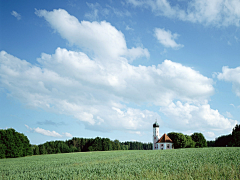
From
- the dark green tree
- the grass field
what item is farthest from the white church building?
the grass field

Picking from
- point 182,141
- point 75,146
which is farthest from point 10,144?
point 182,141

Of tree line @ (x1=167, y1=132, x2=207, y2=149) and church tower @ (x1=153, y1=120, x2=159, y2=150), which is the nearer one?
tree line @ (x1=167, y1=132, x2=207, y2=149)

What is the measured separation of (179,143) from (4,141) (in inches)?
3210

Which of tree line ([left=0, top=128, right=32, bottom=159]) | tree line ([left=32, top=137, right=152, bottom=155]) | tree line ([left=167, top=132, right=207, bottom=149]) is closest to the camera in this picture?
tree line ([left=0, top=128, right=32, bottom=159])

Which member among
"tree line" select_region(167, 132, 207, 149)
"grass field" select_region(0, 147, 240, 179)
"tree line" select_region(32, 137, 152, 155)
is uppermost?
Answer: "grass field" select_region(0, 147, 240, 179)

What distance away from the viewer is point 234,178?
35.4 feet

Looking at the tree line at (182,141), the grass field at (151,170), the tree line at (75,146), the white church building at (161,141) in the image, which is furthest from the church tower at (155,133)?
the grass field at (151,170)

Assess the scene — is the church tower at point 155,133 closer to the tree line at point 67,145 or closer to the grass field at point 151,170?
the tree line at point 67,145

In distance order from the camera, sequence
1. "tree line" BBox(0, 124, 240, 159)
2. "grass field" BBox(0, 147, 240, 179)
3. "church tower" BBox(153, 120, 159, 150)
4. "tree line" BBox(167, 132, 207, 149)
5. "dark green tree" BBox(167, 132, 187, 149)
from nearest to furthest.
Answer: "grass field" BBox(0, 147, 240, 179)
"tree line" BBox(0, 124, 240, 159)
"dark green tree" BBox(167, 132, 187, 149)
"tree line" BBox(167, 132, 207, 149)
"church tower" BBox(153, 120, 159, 150)

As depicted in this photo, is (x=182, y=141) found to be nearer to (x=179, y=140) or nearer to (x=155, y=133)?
(x=179, y=140)

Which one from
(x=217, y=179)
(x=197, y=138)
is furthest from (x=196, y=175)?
(x=197, y=138)

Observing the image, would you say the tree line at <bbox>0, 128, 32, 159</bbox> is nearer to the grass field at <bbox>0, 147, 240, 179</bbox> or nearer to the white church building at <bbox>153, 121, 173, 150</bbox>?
the grass field at <bbox>0, 147, 240, 179</bbox>

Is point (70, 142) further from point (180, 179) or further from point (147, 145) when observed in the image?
point (180, 179)

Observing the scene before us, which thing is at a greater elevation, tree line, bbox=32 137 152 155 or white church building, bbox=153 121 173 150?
white church building, bbox=153 121 173 150
